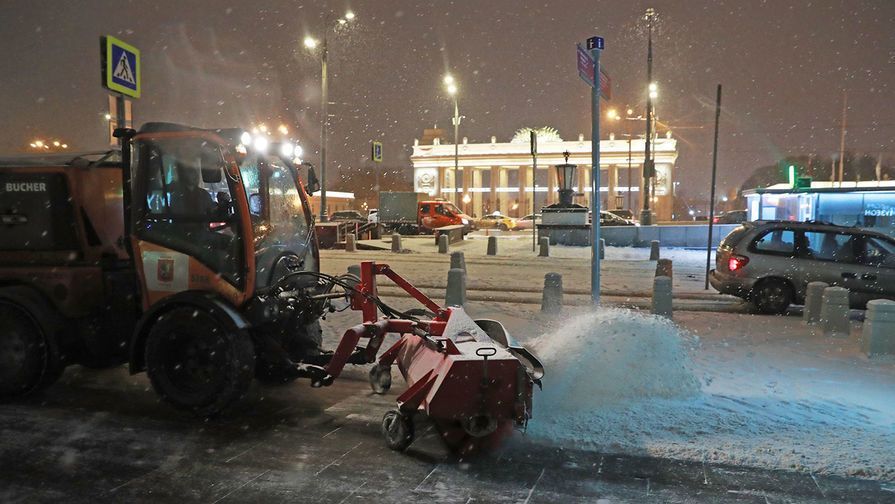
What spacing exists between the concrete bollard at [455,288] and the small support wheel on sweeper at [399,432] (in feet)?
19.4

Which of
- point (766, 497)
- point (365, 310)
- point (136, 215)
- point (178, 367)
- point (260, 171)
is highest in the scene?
point (260, 171)

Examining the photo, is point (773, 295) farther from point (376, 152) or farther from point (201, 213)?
point (376, 152)

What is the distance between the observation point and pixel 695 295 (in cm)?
1435

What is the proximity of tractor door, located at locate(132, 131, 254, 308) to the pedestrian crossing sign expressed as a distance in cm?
362

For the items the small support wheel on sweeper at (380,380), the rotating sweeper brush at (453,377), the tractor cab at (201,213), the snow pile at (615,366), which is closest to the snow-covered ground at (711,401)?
the snow pile at (615,366)

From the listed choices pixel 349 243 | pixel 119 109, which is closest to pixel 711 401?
pixel 119 109

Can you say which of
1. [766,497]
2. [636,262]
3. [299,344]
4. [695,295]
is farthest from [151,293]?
[636,262]

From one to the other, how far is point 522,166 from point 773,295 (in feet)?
248

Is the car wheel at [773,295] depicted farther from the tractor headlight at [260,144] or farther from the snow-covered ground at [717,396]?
the tractor headlight at [260,144]

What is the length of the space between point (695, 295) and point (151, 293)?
11614mm

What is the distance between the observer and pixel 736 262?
40.2 ft

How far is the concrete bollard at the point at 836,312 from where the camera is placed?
9.61 metres

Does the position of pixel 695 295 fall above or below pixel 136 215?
below

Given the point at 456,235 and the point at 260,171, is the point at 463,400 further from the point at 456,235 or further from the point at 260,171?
the point at 456,235
